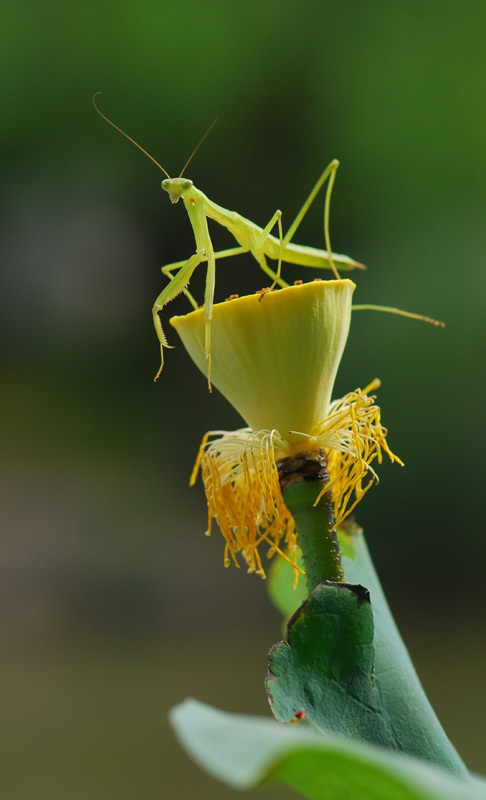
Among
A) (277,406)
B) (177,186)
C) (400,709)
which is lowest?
(400,709)

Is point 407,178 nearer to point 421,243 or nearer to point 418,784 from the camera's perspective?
point 421,243

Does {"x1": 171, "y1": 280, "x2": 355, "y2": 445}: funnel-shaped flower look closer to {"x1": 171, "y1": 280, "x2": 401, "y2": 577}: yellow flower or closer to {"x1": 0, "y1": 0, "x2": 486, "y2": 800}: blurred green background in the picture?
{"x1": 171, "y1": 280, "x2": 401, "y2": 577}: yellow flower

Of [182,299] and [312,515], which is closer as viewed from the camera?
[312,515]

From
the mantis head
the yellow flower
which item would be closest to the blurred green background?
the mantis head

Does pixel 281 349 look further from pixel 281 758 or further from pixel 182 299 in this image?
pixel 182 299

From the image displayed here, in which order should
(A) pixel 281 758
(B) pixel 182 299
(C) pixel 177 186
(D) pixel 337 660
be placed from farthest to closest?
(B) pixel 182 299
(C) pixel 177 186
(D) pixel 337 660
(A) pixel 281 758

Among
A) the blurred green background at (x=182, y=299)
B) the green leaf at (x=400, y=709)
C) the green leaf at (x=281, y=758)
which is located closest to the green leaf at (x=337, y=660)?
the green leaf at (x=400, y=709)

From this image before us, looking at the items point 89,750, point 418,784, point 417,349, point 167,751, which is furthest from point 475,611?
point 418,784

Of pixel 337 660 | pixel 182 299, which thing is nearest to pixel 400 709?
pixel 337 660
